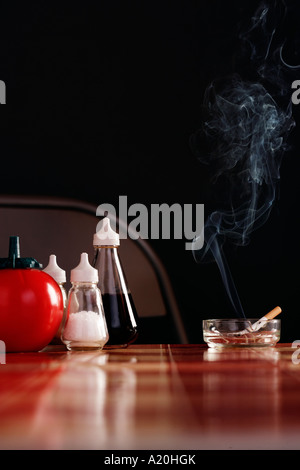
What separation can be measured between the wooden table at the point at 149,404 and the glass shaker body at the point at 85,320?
0.17 meters

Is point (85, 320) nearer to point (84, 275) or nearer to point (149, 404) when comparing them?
point (84, 275)

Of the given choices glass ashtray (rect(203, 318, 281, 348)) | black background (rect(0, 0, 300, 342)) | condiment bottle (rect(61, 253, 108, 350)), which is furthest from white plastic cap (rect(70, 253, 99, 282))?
black background (rect(0, 0, 300, 342))

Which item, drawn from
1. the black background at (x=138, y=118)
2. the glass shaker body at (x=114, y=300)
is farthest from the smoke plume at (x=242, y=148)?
the glass shaker body at (x=114, y=300)

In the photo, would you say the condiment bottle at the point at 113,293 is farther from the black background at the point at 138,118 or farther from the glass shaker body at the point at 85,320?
the black background at the point at 138,118

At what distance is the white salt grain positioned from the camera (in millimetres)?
1068

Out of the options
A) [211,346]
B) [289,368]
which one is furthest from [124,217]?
[289,368]

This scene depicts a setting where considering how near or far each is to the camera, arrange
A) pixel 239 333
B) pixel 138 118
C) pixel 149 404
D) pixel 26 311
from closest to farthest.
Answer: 1. pixel 149 404
2. pixel 26 311
3. pixel 239 333
4. pixel 138 118

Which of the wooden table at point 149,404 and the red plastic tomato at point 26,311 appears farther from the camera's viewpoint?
the red plastic tomato at point 26,311

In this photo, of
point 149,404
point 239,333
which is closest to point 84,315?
point 239,333

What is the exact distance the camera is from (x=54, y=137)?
1803mm

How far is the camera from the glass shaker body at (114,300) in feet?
3.84

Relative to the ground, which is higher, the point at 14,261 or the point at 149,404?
the point at 14,261

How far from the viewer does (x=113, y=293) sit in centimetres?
120

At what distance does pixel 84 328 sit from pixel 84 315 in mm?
26
